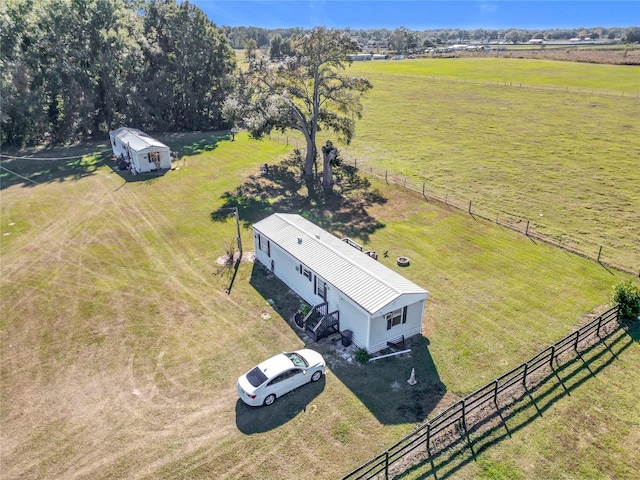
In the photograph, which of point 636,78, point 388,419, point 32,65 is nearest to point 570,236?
point 388,419

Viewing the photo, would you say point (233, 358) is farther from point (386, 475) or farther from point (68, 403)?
point (386, 475)

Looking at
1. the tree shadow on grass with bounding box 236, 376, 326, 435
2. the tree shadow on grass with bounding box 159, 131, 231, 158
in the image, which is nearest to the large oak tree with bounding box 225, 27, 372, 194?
the tree shadow on grass with bounding box 159, 131, 231, 158

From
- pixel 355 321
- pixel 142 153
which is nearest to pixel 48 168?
pixel 142 153

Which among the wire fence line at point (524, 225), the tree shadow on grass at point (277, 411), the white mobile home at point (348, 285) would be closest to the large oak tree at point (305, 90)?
the wire fence line at point (524, 225)

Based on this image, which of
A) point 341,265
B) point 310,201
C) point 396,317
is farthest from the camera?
point 310,201

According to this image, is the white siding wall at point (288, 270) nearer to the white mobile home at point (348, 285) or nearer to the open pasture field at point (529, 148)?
the white mobile home at point (348, 285)

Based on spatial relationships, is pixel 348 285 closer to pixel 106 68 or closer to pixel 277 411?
pixel 277 411
